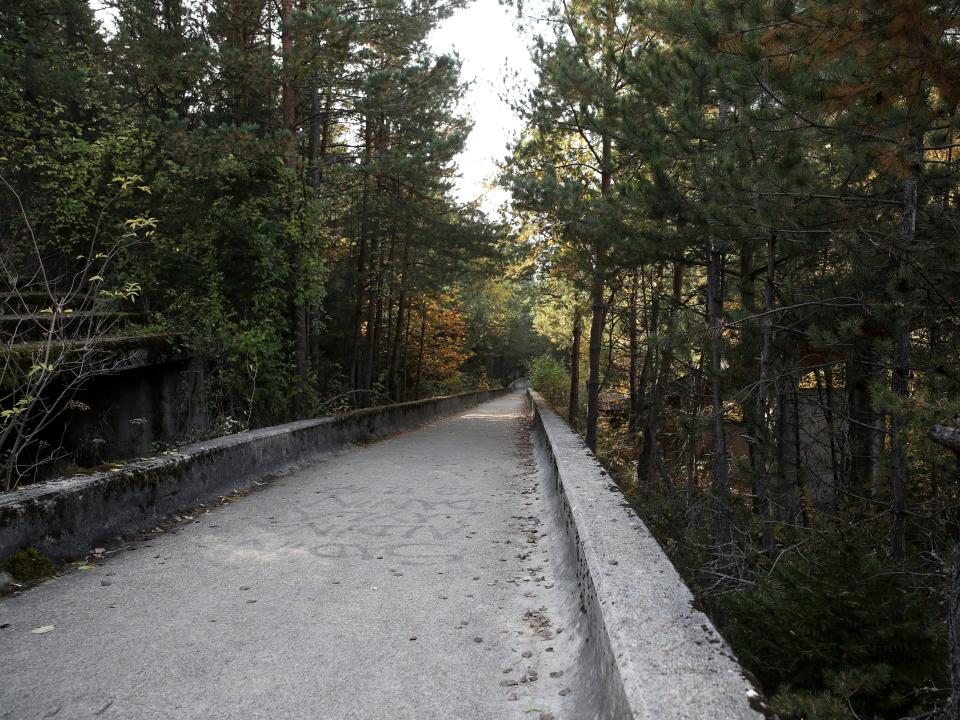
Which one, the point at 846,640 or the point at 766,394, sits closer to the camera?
the point at 846,640

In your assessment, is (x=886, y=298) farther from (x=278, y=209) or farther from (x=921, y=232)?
(x=278, y=209)

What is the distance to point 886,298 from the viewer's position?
216 inches

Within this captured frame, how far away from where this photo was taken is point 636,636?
2.42 m

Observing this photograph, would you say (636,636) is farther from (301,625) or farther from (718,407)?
(718,407)

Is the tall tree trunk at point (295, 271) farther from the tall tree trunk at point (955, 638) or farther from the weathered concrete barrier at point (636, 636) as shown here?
the tall tree trunk at point (955, 638)

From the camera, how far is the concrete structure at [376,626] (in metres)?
2.55

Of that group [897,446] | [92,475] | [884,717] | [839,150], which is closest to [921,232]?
[839,150]

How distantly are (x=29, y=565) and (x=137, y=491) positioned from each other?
4.02ft

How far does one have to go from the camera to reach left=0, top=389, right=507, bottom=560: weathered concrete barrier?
416 cm

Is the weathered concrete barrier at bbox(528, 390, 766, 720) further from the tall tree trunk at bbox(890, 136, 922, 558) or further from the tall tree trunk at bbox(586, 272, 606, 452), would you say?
the tall tree trunk at bbox(586, 272, 606, 452)

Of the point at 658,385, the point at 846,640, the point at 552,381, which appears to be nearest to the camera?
the point at 846,640

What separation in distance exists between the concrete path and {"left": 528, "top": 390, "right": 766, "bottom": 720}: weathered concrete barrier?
209mm

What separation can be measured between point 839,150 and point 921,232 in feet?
4.18

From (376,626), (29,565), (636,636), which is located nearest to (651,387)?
(376,626)
